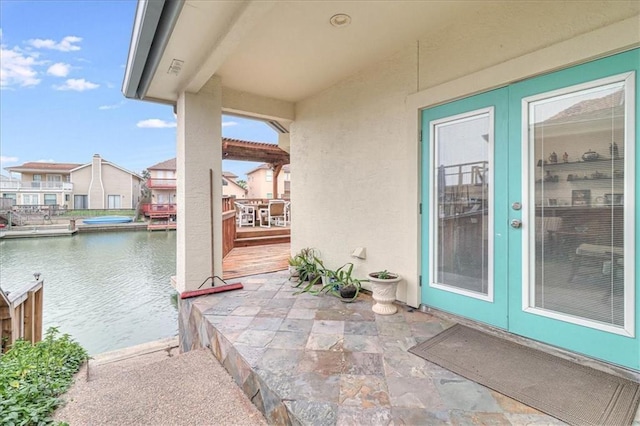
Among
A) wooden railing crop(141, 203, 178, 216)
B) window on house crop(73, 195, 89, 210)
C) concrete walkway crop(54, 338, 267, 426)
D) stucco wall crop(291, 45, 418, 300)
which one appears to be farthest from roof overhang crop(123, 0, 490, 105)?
window on house crop(73, 195, 89, 210)

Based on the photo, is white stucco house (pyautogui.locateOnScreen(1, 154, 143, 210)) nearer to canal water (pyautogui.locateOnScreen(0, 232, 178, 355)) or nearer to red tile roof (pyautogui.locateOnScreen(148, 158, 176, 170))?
red tile roof (pyautogui.locateOnScreen(148, 158, 176, 170))

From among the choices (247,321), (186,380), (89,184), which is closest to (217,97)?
(247,321)

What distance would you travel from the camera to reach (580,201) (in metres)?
1.89

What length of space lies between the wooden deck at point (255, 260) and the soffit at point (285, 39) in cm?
264

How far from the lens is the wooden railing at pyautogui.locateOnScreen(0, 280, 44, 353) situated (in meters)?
3.10

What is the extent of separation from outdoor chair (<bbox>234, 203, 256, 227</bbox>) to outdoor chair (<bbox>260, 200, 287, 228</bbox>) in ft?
1.07

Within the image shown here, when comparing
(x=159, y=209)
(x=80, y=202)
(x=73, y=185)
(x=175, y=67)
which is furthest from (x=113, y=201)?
(x=175, y=67)

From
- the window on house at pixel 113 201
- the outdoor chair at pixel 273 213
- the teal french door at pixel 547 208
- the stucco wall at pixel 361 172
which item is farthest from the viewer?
the window on house at pixel 113 201

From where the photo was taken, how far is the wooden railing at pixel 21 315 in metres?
3.10

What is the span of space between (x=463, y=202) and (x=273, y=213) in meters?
7.46

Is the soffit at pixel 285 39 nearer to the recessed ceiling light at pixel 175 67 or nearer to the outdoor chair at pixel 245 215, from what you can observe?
the recessed ceiling light at pixel 175 67

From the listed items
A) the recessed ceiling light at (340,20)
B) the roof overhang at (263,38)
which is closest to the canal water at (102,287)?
the roof overhang at (263,38)

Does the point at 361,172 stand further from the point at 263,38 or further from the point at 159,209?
the point at 159,209

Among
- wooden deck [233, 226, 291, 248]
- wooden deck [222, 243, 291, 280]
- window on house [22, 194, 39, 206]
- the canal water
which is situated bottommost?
the canal water
